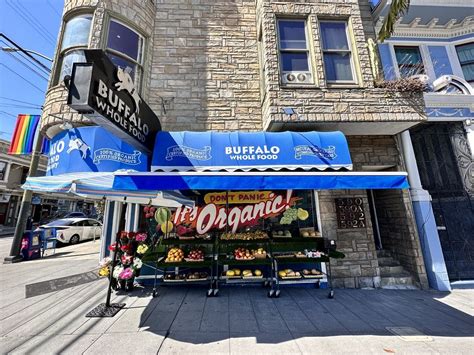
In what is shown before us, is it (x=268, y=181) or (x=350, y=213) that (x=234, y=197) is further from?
(x=350, y=213)

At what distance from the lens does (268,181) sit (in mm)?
4199

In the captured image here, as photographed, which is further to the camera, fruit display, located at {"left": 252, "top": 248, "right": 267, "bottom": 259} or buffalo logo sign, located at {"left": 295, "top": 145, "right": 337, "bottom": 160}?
fruit display, located at {"left": 252, "top": 248, "right": 267, "bottom": 259}

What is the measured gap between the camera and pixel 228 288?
5.70m

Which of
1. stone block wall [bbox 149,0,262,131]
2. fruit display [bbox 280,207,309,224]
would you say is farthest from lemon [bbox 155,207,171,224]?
fruit display [bbox 280,207,309,224]

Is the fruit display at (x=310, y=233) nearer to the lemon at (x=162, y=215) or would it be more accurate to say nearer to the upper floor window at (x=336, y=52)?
the lemon at (x=162, y=215)

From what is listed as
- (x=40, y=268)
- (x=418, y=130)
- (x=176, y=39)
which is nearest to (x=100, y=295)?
(x=40, y=268)

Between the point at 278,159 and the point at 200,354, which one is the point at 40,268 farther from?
the point at 278,159

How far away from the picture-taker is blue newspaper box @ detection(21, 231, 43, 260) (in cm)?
898

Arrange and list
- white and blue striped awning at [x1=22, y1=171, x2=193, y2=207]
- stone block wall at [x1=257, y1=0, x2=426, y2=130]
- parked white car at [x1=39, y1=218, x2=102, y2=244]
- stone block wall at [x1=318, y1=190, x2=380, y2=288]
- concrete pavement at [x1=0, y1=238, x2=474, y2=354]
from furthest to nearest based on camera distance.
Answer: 1. parked white car at [x1=39, y1=218, x2=102, y2=244]
2. stone block wall at [x1=318, y1=190, x2=380, y2=288]
3. stone block wall at [x1=257, y1=0, x2=426, y2=130]
4. white and blue striped awning at [x1=22, y1=171, x2=193, y2=207]
5. concrete pavement at [x1=0, y1=238, x2=474, y2=354]

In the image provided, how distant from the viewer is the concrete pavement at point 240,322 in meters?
3.26

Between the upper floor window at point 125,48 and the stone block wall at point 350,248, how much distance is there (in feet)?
24.5

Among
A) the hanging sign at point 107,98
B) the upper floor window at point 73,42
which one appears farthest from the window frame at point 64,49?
the hanging sign at point 107,98

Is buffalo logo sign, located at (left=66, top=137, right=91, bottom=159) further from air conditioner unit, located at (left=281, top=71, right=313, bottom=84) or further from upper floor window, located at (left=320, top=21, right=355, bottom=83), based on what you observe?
upper floor window, located at (left=320, top=21, right=355, bottom=83)

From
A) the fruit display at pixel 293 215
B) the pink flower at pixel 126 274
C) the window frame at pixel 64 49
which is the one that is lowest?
the pink flower at pixel 126 274
